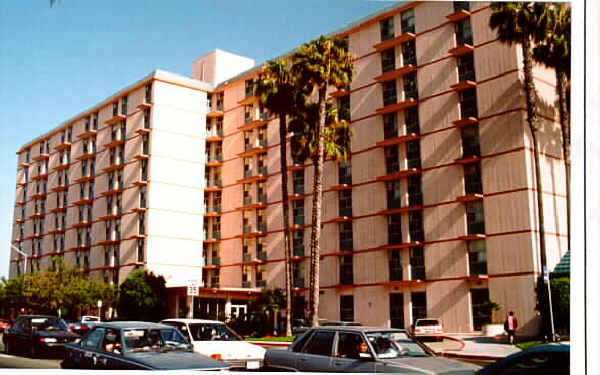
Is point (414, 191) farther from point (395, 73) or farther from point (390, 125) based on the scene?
point (395, 73)

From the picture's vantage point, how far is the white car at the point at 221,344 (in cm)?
869

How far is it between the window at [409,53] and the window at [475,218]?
6811 mm

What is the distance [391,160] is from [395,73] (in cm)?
368

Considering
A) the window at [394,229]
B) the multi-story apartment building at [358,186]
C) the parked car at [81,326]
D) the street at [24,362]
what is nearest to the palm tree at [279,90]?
the multi-story apartment building at [358,186]

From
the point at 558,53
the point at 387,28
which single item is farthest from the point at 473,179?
the point at 387,28

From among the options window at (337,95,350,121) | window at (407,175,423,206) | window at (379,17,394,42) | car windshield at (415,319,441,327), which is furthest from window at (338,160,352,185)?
car windshield at (415,319,441,327)

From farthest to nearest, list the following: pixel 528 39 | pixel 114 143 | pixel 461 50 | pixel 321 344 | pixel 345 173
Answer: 1. pixel 345 173
2. pixel 114 143
3. pixel 461 50
4. pixel 528 39
5. pixel 321 344

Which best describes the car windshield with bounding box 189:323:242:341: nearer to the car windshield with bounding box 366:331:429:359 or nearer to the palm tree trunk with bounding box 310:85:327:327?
the car windshield with bounding box 366:331:429:359

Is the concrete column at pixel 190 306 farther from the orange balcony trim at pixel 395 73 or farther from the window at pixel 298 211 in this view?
the orange balcony trim at pixel 395 73

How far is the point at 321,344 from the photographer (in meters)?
7.25

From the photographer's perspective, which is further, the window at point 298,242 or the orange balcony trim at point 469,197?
the window at point 298,242

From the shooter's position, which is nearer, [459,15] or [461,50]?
[461,50]

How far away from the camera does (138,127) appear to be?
23.6 metres

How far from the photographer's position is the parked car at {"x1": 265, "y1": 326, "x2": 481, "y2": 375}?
669 cm
